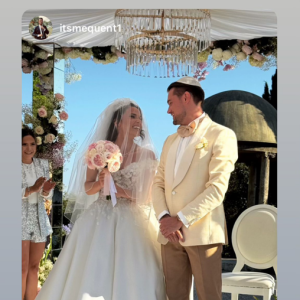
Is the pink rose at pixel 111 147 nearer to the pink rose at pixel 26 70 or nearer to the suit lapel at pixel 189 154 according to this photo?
the suit lapel at pixel 189 154

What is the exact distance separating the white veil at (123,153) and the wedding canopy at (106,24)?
0.72m

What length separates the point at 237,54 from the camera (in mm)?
4543

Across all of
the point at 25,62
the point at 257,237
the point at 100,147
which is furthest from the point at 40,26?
the point at 257,237

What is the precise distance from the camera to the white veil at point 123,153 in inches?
150

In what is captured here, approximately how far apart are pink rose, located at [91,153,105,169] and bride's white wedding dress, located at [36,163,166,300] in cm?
19

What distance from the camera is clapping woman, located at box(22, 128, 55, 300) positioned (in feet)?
14.4

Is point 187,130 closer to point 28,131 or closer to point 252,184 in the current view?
point 252,184

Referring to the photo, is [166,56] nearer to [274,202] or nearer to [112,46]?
[112,46]

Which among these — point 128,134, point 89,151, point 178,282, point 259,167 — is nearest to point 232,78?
point 259,167

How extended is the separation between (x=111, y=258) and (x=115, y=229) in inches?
9.0

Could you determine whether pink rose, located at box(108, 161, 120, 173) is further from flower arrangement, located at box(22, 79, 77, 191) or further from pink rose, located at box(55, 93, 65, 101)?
pink rose, located at box(55, 93, 65, 101)

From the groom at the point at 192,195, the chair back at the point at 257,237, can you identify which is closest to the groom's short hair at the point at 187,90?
the groom at the point at 192,195

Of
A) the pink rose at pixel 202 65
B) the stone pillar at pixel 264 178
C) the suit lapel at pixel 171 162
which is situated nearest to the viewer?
the suit lapel at pixel 171 162
